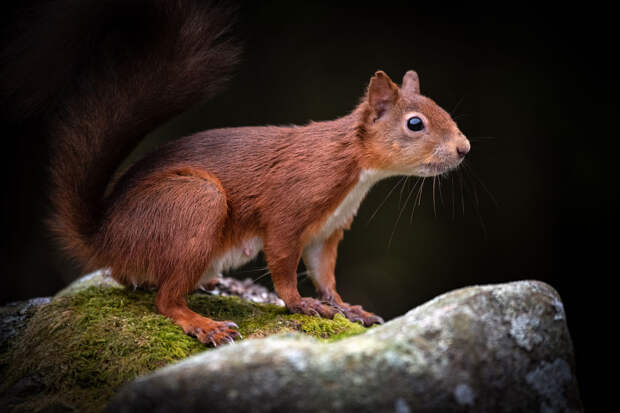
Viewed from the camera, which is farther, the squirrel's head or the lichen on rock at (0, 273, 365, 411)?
the squirrel's head

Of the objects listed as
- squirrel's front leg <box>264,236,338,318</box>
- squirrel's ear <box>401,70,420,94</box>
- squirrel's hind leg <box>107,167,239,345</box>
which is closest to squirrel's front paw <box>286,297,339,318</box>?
squirrel's front leg <box>264,236,338,318</box>

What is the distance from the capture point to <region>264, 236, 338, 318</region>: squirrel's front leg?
1.98 meters

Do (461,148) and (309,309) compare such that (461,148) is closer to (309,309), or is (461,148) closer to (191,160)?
(309,309)

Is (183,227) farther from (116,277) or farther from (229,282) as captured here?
(229,282)

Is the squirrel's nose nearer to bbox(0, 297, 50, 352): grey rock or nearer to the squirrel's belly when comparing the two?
the squirrel's belly

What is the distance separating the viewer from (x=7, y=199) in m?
2.99

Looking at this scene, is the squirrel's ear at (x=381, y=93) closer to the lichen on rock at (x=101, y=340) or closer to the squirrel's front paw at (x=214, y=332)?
the lichen on rock at (x=101, y=340)

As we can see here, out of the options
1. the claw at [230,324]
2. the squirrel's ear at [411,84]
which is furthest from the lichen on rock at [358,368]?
the squirrel's ear at [411,84]

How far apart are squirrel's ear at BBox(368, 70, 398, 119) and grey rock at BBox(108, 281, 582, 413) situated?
35.1 inches

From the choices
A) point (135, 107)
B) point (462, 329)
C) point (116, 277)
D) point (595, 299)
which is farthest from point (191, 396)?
point (595, 299)

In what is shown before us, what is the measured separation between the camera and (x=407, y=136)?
78.3 inches

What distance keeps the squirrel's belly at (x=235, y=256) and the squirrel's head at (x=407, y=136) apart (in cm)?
55

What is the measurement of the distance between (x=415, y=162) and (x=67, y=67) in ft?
4.11

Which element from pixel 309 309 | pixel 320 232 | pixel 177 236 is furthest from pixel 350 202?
pixel 177 236
